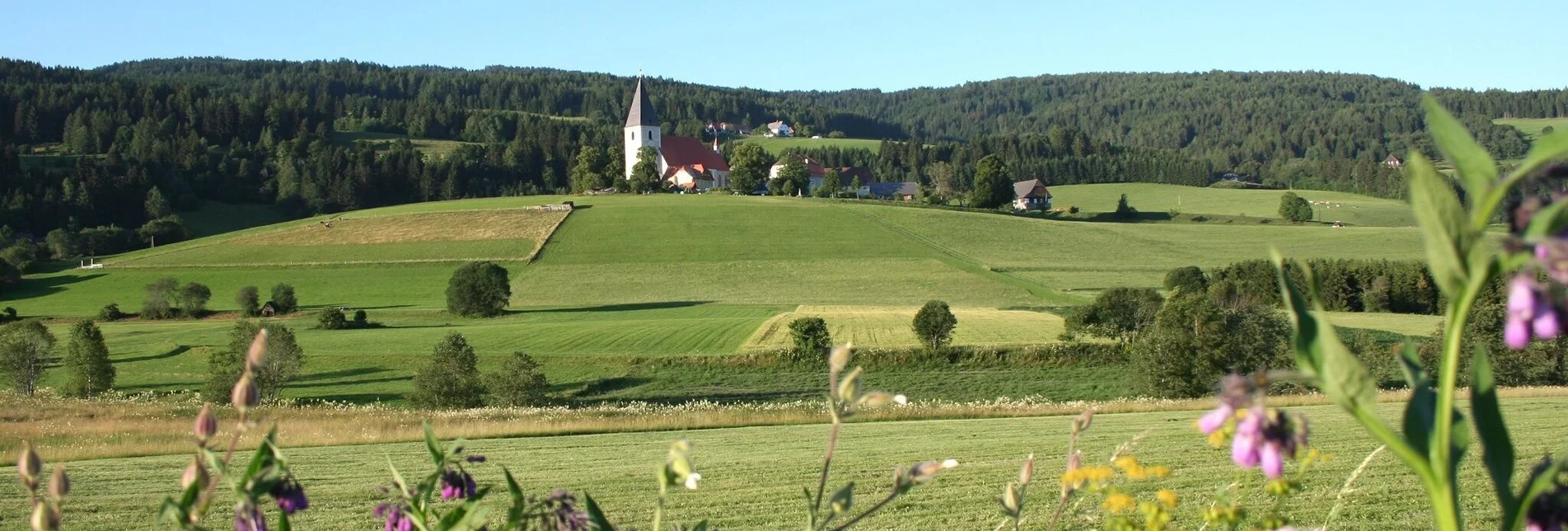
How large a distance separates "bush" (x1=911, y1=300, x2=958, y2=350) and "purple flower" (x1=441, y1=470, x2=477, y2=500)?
3597 centimetres

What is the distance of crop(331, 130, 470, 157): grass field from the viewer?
135m

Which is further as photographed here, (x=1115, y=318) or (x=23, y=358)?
(x=1115, y=318)

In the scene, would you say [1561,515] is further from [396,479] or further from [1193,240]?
[1193,240]

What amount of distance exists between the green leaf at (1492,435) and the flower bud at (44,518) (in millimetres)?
2070

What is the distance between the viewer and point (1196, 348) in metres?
30.8

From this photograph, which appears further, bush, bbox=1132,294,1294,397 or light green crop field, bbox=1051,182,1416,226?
light green crop field, bbox=1051,182,1416,226

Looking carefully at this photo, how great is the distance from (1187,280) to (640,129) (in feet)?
275

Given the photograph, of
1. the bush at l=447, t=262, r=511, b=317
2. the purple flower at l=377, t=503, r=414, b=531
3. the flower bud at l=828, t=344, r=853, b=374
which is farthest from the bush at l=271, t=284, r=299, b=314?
the flower bud at l=828, t=344, r=853, b=374

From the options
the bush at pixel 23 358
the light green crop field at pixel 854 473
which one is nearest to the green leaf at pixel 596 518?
the light green crop field at pixel 854 473

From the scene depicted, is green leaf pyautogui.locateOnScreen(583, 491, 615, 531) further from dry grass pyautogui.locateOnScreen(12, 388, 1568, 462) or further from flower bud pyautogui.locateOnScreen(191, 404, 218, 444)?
dry grass pyautogui.locateOnScreen(12, 388, 1568, 462)

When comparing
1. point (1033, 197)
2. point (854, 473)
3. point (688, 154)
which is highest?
point (688, 154)

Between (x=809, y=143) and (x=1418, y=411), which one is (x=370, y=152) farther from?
(x=1418, y=411)

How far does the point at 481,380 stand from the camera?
3219cm

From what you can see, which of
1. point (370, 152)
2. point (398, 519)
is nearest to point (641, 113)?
point (370, 152)
